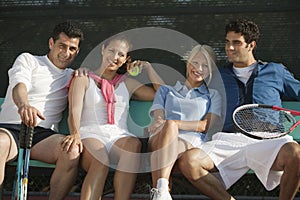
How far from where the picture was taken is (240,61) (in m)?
3.98

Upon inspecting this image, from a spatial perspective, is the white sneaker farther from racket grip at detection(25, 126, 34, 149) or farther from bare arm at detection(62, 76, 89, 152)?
racket grip at detection(25, 126, 34, 149)

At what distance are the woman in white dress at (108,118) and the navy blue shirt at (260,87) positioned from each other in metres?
0.39

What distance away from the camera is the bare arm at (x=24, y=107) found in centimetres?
346

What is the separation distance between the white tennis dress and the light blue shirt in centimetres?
16

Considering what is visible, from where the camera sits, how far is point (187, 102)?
3.89 m

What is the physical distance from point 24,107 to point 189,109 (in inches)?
32.7

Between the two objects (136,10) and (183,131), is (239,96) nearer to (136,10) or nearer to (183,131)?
(183,131)

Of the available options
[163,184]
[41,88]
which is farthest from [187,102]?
[41,88]

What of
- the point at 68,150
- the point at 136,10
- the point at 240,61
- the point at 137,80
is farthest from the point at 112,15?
the point at 68,150

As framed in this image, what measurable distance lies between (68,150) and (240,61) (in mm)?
1018

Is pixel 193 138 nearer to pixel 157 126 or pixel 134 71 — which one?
pixel 157 126

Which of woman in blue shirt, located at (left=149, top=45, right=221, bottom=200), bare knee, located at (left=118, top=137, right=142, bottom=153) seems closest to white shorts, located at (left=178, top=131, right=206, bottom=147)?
woman in blue shirt, located at (left=149, top=45, right=221, bottom=200)

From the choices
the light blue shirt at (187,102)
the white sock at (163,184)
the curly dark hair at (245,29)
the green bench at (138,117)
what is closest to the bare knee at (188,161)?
the white sock at (163,184)

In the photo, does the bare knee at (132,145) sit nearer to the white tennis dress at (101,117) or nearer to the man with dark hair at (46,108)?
the white tennis dress at (101,117)
